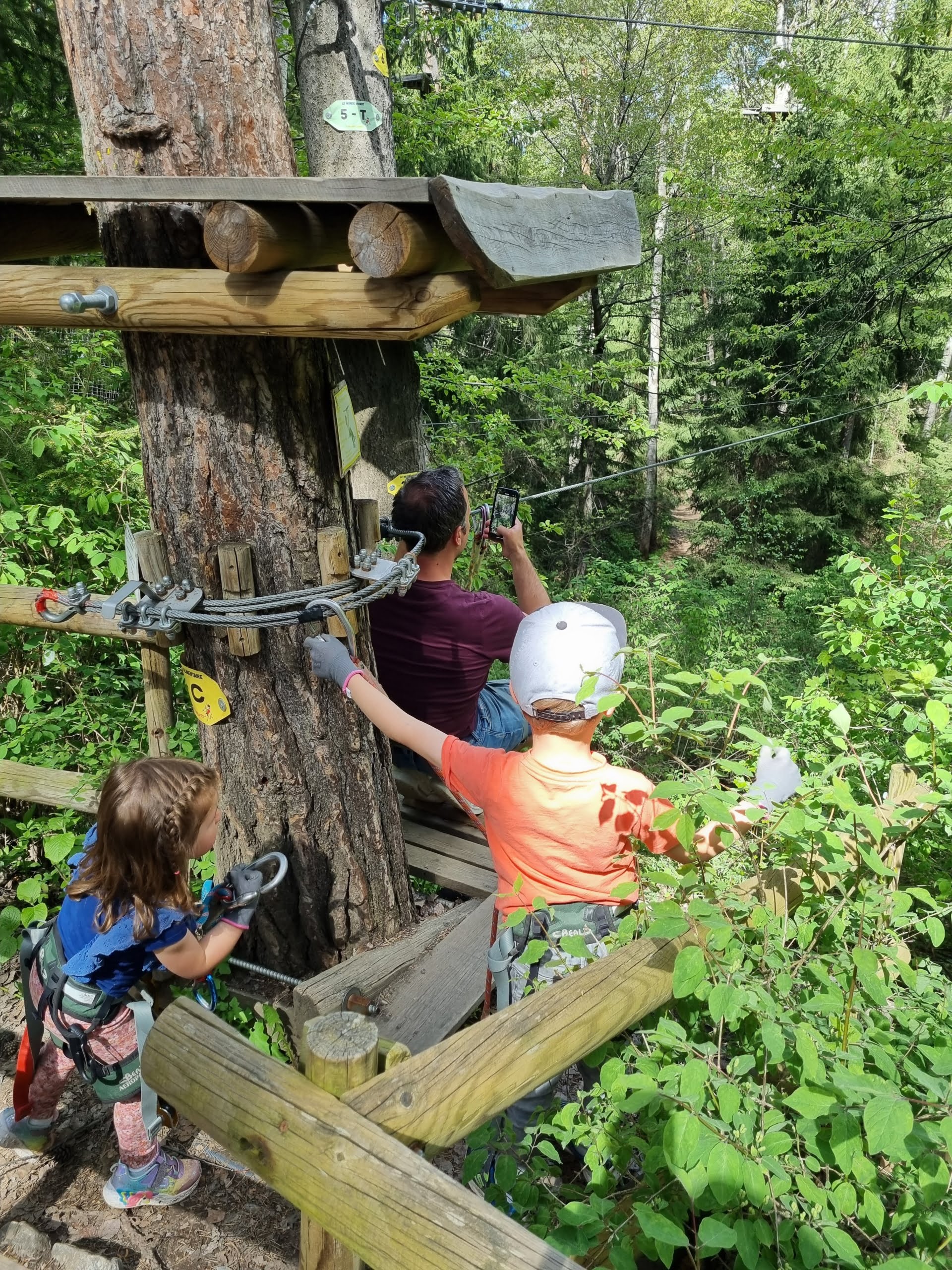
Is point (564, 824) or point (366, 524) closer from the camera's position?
point (564, 824)

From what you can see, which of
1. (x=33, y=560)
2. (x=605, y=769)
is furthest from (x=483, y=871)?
(x=33, y=560)

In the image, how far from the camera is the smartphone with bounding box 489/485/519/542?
311cm

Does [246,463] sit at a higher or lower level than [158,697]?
higher

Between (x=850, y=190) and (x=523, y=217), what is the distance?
44.2 ft

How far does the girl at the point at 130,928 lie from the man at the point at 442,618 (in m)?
1.07

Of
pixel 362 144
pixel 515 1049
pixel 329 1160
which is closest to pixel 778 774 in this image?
pixel 515 1049


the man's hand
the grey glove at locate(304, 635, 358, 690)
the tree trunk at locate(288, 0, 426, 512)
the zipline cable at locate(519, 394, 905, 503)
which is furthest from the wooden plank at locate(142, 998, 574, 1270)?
the tree trunk at locate(288, 0, 426, 512)

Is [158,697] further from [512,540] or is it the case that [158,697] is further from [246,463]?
[512,540]

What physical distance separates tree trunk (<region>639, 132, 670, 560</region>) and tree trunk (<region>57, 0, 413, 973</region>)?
12.8 m

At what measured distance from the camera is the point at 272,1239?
2.17m

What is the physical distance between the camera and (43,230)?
2.30 m

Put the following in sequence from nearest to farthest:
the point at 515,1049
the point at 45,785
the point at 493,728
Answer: the point at 515,1049 < the point at 45,785 < the point at 493,728

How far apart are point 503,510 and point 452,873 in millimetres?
1450

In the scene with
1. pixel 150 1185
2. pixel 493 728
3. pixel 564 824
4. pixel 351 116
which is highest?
pixel 351 116
